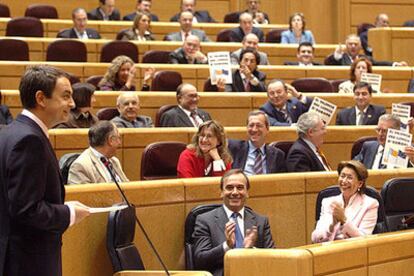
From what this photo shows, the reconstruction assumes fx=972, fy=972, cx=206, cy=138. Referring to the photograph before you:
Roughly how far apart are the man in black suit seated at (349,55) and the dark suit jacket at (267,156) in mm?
4009

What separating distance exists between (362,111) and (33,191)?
5235 mm

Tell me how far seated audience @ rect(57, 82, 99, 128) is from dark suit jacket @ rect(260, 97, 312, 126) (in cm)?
163

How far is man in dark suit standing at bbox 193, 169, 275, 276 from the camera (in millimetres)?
4469

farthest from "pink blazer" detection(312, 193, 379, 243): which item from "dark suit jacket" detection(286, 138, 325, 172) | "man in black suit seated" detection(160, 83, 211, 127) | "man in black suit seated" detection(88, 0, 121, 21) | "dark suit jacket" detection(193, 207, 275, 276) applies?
"man in black suit seated" detection(88, 0, 121, 21)

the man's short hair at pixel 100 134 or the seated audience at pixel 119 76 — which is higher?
the seated audience at pixel 119 76

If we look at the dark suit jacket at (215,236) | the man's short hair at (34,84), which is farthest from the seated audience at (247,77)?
the man's short hair at (34,84)

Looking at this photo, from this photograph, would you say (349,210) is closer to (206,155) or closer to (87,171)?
(206,155)

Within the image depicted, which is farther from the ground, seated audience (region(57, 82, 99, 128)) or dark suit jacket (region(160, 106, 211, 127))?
seated audience (region(57, 82, 99, 128))

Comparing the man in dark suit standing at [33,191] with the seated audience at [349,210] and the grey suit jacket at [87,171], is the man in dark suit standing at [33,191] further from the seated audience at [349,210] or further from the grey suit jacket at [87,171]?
the seated audience at [349,210]

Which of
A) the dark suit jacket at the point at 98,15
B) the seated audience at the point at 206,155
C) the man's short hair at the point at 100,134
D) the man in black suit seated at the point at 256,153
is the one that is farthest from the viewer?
the dark suit jacket at the point at 98,15

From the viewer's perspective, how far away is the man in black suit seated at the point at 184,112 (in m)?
6.79

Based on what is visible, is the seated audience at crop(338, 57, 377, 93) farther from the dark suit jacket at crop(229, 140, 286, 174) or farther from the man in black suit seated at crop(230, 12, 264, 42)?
the dark suit jacket at crop(229, 140, 286, 174)

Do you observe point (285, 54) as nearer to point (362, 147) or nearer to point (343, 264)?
point (362, 147)

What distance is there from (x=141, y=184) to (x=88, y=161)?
558 millimetres
